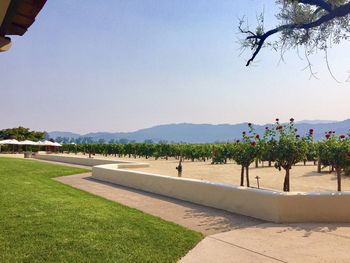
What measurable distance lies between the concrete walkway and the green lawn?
15.2 inches

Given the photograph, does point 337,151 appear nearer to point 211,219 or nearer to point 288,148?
point 288,148

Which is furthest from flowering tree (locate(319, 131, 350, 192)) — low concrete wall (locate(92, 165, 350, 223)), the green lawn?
the green lawn

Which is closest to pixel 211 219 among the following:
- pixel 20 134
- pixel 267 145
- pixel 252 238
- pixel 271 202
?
pixel 271 202

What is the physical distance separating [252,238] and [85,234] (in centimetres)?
287

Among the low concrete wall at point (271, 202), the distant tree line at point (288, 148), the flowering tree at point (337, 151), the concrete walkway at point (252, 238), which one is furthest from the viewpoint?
the distant tree line at point (288, 148)

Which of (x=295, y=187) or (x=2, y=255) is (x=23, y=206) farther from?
(x=295, y=187)

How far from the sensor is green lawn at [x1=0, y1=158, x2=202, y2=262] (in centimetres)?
534

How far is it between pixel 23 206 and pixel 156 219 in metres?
3.53

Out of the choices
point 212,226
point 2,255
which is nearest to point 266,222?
point 212,226

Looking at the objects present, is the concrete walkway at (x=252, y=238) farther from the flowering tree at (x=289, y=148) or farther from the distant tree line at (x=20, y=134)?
the distant tree line at (x=20, y=134)

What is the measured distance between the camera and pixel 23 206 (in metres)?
8.96

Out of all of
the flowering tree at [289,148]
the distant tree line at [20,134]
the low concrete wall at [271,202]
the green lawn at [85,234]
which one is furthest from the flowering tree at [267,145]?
the distant tree line at [20,134]

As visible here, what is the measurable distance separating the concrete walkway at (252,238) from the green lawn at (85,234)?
386 millimetres

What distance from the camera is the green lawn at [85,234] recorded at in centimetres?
534
